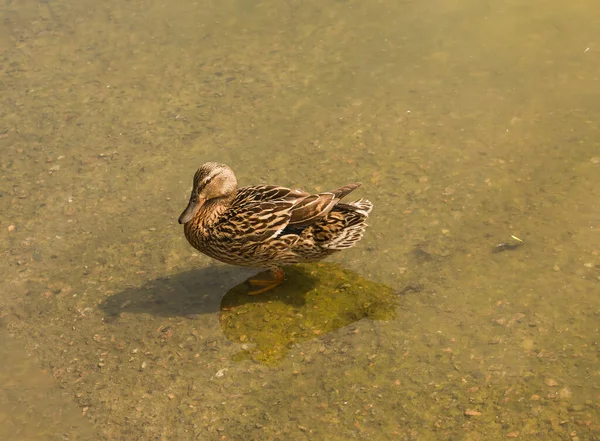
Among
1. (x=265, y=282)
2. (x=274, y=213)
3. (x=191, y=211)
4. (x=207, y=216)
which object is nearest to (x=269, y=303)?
(x=265, y=282)

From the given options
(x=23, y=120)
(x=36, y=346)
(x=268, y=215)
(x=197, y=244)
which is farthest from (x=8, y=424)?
(x=23, y=120)

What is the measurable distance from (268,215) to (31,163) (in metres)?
2.95

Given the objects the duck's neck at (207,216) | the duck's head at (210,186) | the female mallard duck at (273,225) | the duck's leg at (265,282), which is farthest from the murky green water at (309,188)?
the duck's head at (210,186)

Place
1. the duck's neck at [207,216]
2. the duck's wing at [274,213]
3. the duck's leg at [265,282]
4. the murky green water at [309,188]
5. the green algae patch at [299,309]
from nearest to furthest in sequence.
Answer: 1. the murky green water at [309,188]
2. the green algae patch at [299,309]
3. the duck's wing at [274,213]
4. the duck's neck at [207,216]
5. the duck's leg at [265,282]

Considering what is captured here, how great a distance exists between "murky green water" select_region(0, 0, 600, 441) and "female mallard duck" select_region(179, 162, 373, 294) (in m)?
0.37

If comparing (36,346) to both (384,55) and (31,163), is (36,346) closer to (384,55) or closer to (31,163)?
(31,163)

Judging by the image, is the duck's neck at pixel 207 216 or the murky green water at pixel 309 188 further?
the duck's neck at pixel 207 216

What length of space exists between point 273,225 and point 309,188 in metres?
1.18

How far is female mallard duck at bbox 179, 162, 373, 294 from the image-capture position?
18.3 feet

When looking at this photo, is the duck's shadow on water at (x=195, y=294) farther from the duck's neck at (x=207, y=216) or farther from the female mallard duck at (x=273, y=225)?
the duck's neck at (x=207, y=216)

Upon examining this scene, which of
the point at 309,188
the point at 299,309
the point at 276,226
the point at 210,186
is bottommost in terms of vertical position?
the point at 299,309

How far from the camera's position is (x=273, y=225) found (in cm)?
559

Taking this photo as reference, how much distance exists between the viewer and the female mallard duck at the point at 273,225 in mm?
5582

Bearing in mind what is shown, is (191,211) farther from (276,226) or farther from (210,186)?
(276,226)
